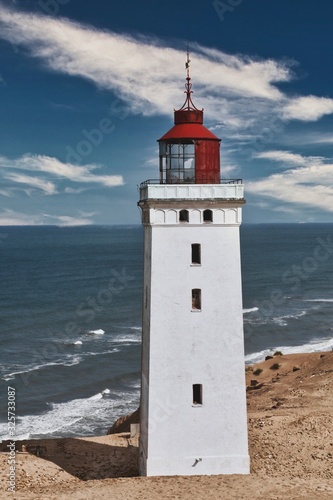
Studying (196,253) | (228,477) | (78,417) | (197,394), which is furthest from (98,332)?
(196,253)

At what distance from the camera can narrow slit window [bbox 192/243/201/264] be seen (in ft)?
67.6

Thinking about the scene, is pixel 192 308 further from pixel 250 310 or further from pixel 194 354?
pixel 250 310

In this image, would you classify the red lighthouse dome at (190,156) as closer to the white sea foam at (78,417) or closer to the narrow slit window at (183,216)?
the narrow slit window at (183,216)

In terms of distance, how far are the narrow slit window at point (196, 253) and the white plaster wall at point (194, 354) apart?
0.48ft

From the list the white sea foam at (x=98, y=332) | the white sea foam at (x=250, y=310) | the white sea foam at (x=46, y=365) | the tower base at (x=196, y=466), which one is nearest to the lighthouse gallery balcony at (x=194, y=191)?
the tower base at (x=196, y=466)

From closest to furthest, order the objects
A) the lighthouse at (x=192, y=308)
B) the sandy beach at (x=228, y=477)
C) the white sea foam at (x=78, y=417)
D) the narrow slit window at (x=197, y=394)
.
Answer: the sandy beach at (x=228, y=477)
the lighthouse at (x=192, y=308)
the narrow slit window at (x=197, y=394)
the white sea foam at (x=78, y=417)

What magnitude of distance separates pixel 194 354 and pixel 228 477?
4444 mm

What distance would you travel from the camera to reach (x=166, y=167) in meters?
20.7

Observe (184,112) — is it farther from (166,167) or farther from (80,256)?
(80,256)

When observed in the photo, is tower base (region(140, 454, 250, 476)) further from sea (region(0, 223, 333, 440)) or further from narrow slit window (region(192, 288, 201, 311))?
sea (region(0, 223, 333, 440))

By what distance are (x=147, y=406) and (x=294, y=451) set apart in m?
6.36

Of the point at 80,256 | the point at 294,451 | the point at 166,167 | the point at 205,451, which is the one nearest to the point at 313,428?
the point at 294,451

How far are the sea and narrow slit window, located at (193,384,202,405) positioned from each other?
16.6 meters

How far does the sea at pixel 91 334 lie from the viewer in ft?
134
